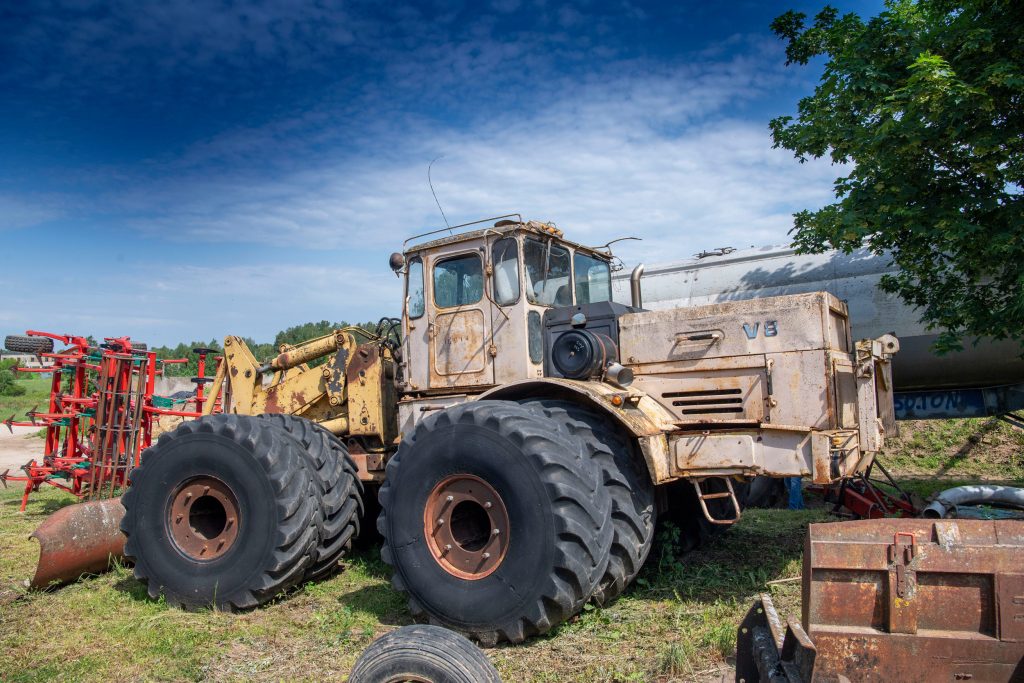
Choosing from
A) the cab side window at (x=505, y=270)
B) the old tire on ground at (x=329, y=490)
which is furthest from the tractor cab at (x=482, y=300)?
the old tire on ground at (x=329, y=490)

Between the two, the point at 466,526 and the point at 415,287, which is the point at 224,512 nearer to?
the point at 466,526

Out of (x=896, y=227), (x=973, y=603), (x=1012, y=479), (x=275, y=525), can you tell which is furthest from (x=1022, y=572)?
(x=1012, y=479)

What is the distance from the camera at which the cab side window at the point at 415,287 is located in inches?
274

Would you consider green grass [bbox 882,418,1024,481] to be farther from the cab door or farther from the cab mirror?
the cab mirror

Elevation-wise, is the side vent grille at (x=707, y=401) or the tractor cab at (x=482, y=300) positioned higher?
the tractor cab at (x=482, y=300)

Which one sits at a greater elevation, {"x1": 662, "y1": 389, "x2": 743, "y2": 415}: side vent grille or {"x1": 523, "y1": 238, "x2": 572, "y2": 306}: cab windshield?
{"x1": 523, "y1": 238, "x2": 572, "y2": 306}: cab windshield

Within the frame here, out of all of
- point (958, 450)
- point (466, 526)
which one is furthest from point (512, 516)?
point (958, 450)

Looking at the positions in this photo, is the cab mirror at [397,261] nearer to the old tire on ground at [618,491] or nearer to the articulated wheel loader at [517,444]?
the articulated wheel loader at [517,444]

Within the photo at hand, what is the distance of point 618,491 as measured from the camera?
511 centimetres

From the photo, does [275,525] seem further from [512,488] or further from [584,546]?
[584,546]

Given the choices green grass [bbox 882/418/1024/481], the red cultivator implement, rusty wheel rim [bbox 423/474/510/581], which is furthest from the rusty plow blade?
green grass [bbox 882/418/1024/481]

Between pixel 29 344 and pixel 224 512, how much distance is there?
247 inches

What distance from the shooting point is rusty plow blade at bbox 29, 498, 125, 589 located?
20.9 feet

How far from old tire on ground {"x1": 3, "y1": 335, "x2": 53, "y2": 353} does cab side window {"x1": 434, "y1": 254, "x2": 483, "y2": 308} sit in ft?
23.8
